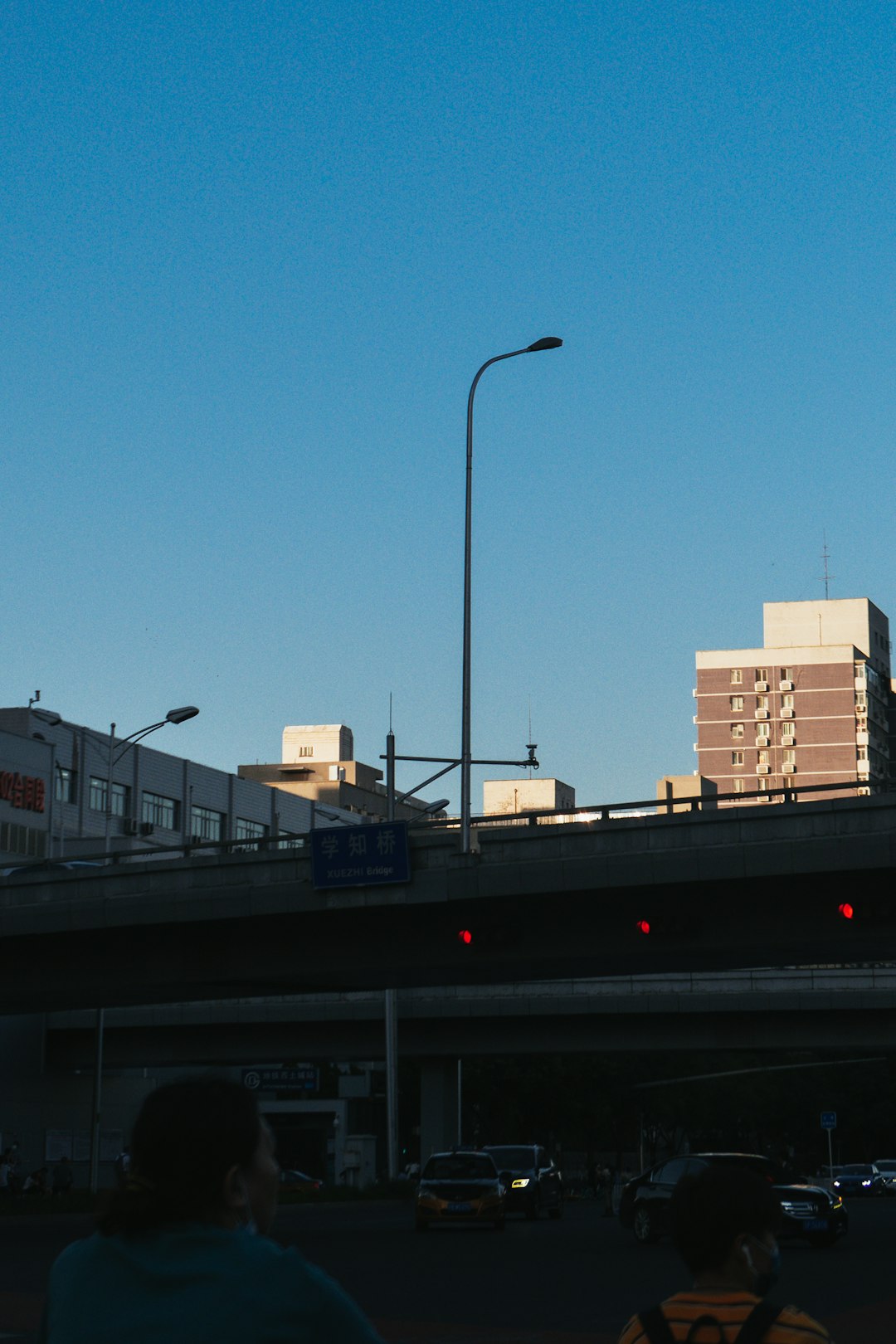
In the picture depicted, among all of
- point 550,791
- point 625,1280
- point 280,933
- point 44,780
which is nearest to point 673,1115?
point 44,780

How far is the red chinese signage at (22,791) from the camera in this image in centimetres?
7456

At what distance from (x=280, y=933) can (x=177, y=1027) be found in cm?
2949

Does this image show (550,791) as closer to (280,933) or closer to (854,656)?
(854,656)

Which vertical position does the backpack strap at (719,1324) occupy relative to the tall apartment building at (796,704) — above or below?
below

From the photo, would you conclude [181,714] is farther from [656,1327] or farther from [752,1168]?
[656,1327]

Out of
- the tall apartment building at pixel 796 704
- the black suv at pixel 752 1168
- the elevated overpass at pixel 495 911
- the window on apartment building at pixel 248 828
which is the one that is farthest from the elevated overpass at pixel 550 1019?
the tall apartment building at pixel 796 704

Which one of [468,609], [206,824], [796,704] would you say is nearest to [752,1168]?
[468,609]

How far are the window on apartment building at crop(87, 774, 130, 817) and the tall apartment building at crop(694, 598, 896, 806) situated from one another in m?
80.6

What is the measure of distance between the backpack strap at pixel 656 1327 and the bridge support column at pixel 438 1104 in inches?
2361

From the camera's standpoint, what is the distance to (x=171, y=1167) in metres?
2.97

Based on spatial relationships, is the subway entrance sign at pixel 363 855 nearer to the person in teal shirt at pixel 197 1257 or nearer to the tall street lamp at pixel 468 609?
the tall street lamp at pixel 468 609

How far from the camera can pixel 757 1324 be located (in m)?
3.91

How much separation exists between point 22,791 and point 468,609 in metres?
44.2

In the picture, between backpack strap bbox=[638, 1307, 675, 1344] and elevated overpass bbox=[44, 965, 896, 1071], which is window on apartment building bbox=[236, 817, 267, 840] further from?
backpack strap bbox=[638, 1307, 675, 1344]
